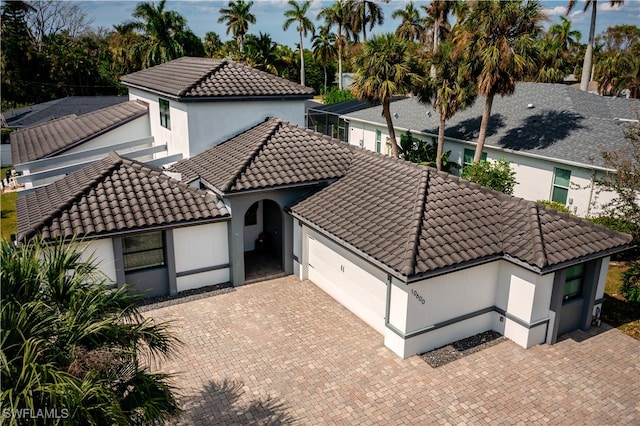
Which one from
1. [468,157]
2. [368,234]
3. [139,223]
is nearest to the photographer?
[368,234]

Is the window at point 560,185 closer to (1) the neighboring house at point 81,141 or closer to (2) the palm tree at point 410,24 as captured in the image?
(1) the neighboring house at point 81,141

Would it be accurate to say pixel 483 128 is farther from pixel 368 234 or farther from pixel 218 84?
pixel 368 234

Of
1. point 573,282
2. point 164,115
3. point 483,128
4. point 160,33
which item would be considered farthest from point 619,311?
point 160,33

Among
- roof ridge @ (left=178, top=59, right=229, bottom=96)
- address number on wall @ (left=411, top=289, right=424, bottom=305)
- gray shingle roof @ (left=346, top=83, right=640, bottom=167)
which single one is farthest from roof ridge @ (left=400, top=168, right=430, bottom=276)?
gray shingle roof @ (left=346, top=83, right=640, bottom=167)

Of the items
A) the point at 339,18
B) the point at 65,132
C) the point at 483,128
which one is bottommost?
the point at 65,132

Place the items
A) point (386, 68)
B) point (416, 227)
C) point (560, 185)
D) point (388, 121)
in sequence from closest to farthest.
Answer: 1. point (416, 227)
2. point (560, 185)
3. point (386, 68)
4. point (388, 121)

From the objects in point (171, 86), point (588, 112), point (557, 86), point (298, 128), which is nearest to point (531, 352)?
point (298, 128)
